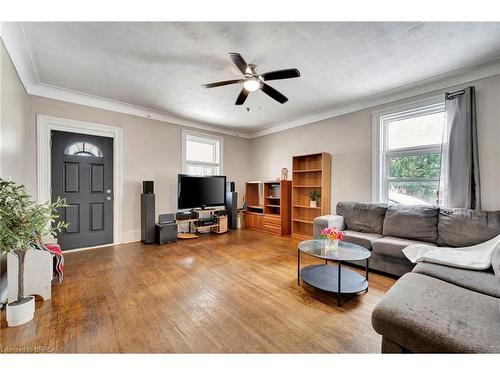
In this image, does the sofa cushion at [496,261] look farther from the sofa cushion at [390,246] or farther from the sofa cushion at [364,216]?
the sofa cushion at [364,216]

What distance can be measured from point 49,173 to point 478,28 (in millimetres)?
5692

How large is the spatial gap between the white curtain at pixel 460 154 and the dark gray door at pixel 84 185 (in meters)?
5.38

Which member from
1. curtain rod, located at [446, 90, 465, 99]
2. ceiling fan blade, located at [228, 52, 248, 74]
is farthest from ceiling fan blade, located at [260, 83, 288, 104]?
curtain rod, located at [446, 90, 465, 99]

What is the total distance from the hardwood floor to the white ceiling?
2.64 m

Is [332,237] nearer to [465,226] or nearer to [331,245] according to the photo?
[331,245]

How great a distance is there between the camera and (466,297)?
138cm

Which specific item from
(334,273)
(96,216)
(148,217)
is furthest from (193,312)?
(96,216)

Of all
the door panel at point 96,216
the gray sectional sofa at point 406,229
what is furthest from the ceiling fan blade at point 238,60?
the door panel at point 96,216

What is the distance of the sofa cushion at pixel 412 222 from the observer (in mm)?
2744

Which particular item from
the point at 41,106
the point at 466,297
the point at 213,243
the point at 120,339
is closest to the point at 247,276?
the point at 120,339

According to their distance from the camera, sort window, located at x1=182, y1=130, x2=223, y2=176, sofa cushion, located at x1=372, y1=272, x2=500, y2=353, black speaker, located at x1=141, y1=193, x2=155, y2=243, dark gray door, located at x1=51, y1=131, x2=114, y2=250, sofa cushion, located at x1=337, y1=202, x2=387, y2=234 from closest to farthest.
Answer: sofa cushion, located at x1=372, y1=272, x2=500, y2=353
sofa cushion, located at x1=337, y1=202, x2=387, y2=234
dark gray door, located at x1=51, y1=131, x2=114, y2=250
black speaker, located at x1=141, y1=193, x2=155, y2=243
window, located at x1=182, y1=130, x2=223, y2=176

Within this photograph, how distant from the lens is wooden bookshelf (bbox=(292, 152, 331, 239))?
430 centimetres

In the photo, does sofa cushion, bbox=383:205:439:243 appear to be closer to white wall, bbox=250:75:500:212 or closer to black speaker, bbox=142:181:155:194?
white wall, bbox=250:75:500:212

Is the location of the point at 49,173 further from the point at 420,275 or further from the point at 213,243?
the point at 420,275
